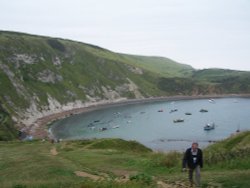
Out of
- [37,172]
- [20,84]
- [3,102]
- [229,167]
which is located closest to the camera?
[229,167]

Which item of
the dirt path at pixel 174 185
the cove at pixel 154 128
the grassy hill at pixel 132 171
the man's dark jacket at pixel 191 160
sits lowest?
the dirt path at pixel 174 185

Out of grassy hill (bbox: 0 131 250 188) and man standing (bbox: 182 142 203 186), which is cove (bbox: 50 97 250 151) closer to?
grassy hill (bbox: 0 131 250 188)

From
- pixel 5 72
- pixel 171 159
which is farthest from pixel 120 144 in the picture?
pixel 5 72

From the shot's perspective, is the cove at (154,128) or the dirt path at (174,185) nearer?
the dirt path at (174,185)

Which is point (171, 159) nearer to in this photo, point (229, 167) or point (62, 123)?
point (229, 167)

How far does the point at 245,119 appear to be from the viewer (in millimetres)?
177750

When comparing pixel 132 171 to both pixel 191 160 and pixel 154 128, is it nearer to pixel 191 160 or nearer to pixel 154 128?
pixel 191 160

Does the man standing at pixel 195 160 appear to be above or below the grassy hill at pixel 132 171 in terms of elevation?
above

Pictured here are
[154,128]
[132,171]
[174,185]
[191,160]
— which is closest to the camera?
[191,160]

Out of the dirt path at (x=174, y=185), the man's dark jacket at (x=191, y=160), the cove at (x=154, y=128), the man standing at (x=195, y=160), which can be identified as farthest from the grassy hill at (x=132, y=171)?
the cove at (x=154, y=128)

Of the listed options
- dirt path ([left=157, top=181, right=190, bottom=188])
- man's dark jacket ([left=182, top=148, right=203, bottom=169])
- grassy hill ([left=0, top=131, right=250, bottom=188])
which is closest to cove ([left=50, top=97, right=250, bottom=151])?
grassy hill ([left=0, top=131, right=250, bottom=188])

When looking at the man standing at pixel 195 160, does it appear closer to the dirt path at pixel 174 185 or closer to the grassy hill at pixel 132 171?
the grassy hill at pixel 132 171

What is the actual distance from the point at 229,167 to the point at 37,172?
1607 cm

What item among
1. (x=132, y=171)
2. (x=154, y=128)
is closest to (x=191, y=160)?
(x=132, y=171)
